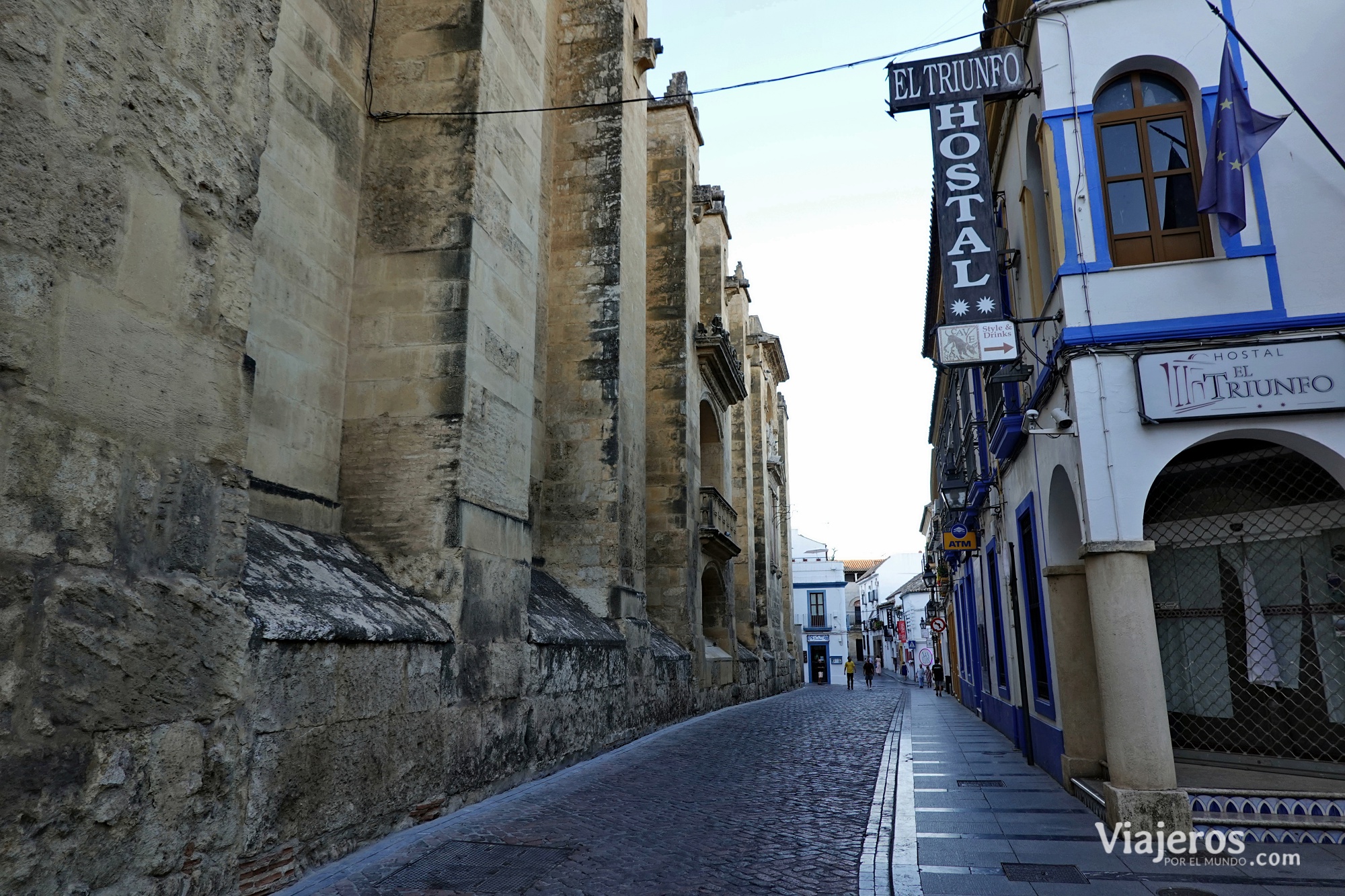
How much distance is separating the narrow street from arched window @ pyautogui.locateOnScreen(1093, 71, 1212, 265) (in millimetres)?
4199

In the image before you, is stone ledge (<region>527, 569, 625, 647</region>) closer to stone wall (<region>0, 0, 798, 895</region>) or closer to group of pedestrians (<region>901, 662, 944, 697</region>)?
stone wall (<region>0, 0, 798, 895</region>)

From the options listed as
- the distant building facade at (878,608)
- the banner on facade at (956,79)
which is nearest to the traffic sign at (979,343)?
the banner on facade at (956,79)

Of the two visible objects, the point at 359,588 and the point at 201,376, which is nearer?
the point at 201,376

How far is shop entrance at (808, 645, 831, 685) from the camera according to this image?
55.0 m

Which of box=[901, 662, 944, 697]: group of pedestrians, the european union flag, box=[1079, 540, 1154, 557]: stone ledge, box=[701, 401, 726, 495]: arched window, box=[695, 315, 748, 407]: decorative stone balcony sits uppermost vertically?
box=[695, 315, 748, 407]: decorative stone balcony

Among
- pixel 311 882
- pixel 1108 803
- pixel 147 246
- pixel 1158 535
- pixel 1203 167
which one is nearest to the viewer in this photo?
pixel 147 246

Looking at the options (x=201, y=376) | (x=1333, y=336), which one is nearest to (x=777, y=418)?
(x=1333, y=336)

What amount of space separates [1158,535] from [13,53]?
894 cm

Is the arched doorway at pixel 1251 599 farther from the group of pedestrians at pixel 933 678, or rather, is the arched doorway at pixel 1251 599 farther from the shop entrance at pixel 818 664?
the shop entrance at pixel 818 664

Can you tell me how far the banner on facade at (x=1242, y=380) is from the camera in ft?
19.8

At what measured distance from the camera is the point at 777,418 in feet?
122

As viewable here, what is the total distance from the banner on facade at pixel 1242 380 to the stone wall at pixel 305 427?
5.01 meters

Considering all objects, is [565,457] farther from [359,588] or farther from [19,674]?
[19,674]

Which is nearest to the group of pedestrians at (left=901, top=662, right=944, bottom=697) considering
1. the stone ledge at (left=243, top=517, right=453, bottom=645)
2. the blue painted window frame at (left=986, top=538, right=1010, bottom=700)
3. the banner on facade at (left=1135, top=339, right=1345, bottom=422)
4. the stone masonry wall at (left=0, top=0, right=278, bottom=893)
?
the blue painted window frame at (left=986, top=538, right=1010, bottom=700)
